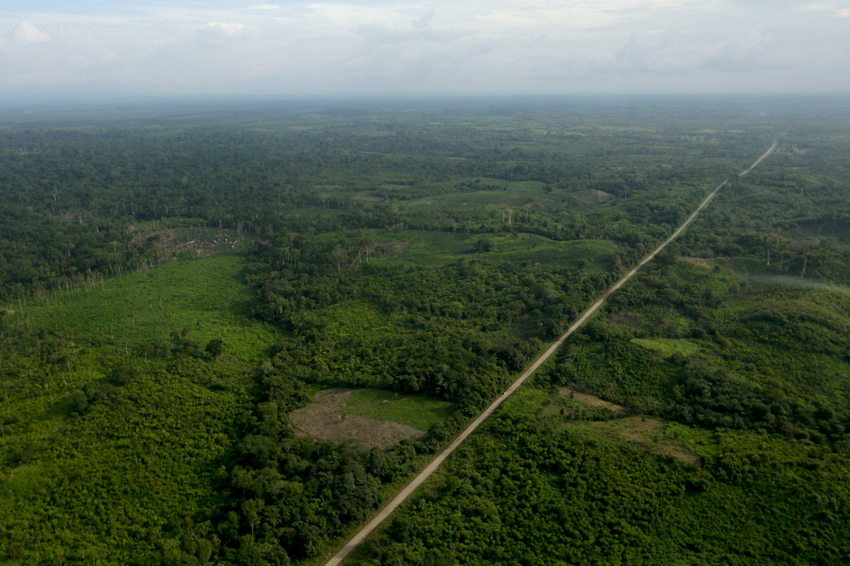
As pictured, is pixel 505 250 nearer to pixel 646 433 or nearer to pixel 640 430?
pixel 640 430

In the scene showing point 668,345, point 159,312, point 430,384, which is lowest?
point 430,384

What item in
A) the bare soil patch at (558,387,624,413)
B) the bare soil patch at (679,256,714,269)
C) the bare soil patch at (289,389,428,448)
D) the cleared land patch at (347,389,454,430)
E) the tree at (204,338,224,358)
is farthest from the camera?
the bare soil patch at (679,256,714,269)

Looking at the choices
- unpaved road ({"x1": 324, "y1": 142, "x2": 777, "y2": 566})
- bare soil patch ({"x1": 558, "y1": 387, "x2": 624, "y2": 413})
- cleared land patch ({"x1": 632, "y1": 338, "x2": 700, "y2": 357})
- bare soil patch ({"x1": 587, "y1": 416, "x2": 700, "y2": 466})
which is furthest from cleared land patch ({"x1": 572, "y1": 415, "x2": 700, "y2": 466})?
cleared land patch ({"x1": 632, "y1": 338, "x2": 700, "y2": 357})

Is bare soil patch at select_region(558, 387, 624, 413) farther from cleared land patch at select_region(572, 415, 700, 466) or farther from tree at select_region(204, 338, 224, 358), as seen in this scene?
tree at select_region(204, 338, 224, 358)

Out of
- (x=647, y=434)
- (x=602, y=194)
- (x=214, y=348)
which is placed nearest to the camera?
(x=647, y=434)

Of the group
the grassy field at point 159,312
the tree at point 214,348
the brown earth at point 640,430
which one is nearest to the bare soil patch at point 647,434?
the brown earth at point 640,430

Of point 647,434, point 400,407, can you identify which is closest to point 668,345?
point 647,434
